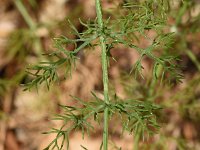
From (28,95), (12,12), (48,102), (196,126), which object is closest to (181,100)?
(196,126)

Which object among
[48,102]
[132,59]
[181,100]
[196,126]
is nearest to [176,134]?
[196,126]

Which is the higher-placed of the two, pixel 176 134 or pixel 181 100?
pixel 181 100

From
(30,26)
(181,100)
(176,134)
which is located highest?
(30,26)

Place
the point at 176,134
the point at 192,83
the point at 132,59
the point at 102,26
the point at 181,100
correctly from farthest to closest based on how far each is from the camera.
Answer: the point at 132,59
the point at 176,134
the point at 181,100
the point at 192,83
the point at 102,26

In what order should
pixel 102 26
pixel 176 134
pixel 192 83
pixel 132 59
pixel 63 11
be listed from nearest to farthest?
pixel 102 26 → pixel 192 83 → pixel 176 134 → pixel 132 59 → pixel 63 11

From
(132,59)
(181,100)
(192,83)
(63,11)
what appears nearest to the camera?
(192,83)

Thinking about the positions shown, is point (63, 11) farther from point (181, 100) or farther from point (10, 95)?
point (181, 100)

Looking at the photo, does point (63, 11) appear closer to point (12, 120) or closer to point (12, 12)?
point (12, 12)

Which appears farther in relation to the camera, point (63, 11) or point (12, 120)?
point (63, 11)

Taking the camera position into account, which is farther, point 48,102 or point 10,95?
point 10,95
